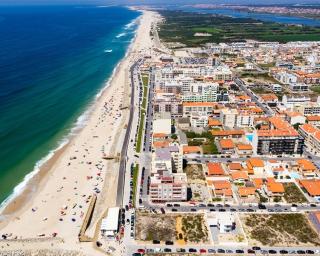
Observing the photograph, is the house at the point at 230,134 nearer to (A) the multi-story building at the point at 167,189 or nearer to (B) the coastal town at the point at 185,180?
(B) the coastal town at the point at 185,180

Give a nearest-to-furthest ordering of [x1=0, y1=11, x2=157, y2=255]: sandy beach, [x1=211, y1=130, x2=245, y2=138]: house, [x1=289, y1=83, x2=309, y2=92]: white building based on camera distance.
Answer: [x1=0, y1=11, x2=157, y2=255]: sandy beach < [x1=211, y1=130, x2=245, y2=138]: house < [x1=289, y1=83, x2=309, y2=92]: white building

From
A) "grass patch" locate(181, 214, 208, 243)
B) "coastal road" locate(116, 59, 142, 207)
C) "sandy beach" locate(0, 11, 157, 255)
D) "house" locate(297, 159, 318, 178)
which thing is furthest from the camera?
"house" locate(297, 159, 318, 178)

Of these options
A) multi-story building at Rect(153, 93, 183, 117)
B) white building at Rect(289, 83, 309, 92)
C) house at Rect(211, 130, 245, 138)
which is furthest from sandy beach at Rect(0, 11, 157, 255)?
white building at Rect(289, 83, 309, 92)

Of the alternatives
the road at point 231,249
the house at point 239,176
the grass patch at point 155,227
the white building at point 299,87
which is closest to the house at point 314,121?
the white building at point 299,87

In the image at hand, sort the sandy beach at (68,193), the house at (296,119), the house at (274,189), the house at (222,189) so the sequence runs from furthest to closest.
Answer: the house at (296,119), the house at (274,189), the house at (222,189), the sandy beach at (68,193)

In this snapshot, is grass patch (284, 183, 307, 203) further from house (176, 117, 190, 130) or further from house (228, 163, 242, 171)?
house (176, 117, 190, 130)

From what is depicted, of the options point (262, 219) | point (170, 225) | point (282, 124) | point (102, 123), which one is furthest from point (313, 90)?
point (170, 225)

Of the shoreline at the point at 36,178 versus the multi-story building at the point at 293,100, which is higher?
the multi-story building at the point at 293,100
